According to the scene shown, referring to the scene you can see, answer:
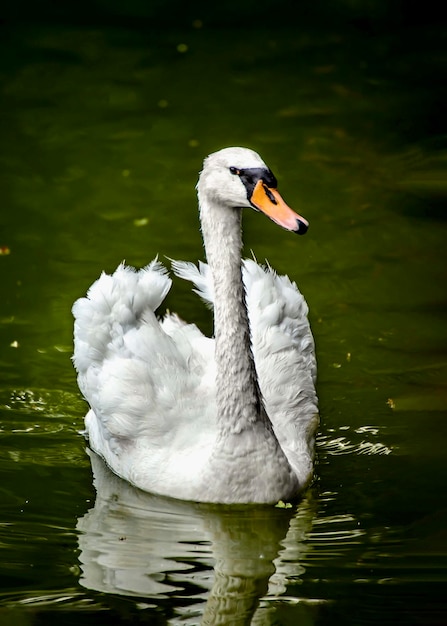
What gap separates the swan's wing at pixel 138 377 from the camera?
6875 mm

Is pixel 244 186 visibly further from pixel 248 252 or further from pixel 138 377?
pixel 248 252

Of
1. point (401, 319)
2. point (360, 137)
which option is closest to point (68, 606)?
point (401, 319)

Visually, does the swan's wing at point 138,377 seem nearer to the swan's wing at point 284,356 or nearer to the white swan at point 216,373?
the white swan at point 216,373

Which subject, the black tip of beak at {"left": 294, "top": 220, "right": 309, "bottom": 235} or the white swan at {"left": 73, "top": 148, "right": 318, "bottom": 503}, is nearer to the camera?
the black tip of beak at {"left": 294, "top": 220, "right": 309, "bottom": 235}

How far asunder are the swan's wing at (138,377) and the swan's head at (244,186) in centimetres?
104

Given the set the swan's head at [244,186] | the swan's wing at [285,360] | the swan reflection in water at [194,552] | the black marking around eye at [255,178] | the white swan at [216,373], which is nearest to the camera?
the swan reflection in water at [194,552]

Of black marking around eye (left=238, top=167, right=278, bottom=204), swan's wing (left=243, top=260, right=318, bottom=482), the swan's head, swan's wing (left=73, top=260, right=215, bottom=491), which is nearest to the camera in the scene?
the swan's head

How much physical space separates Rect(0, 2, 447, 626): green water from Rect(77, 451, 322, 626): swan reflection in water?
14mm

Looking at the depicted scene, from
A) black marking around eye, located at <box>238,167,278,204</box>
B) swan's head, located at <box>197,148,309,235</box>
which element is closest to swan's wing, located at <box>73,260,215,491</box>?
swan's head, located at <box>197,148,309,235</box>

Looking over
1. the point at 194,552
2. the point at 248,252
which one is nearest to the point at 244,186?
the point at 194,552

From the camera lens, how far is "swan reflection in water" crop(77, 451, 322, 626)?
5.79 m

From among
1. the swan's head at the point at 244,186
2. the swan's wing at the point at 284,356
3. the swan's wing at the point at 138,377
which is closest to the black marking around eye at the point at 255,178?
the swan's head at the point at 244,186

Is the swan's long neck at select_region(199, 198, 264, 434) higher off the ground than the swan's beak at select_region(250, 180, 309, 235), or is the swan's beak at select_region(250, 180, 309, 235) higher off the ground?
the swan's beak at select_region(250, 180, 309, 235)

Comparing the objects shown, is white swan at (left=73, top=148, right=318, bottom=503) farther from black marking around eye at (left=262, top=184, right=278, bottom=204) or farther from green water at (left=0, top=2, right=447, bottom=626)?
green water at (left=0, top=2, right=447, bottom=626)
